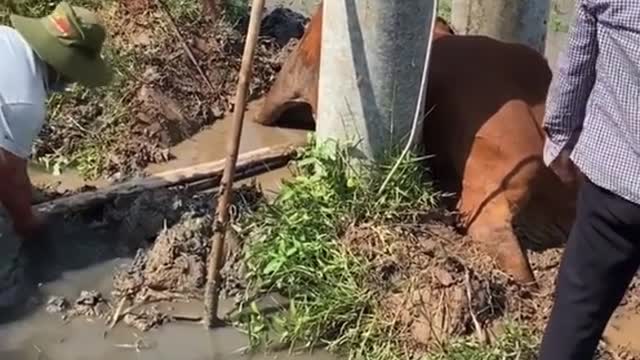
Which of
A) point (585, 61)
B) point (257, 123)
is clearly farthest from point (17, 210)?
point (585, 61)

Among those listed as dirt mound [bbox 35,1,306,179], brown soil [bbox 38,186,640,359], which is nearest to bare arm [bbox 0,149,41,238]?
brown soil [bbox 38,186,640,359]

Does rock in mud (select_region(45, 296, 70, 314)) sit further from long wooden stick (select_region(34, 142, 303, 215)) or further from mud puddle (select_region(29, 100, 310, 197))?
mud puddle (select_region(29, 100, 310, 197))

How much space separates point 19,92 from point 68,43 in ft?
0.91

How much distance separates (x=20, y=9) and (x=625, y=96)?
4.56 m

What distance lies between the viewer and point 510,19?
6.42 metres

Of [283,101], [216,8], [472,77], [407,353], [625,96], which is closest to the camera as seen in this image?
[625,96]

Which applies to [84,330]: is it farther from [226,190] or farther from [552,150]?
A: [552,150]

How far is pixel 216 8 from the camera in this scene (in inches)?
281

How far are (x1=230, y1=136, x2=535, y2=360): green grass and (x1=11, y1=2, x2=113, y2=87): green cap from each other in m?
0.92

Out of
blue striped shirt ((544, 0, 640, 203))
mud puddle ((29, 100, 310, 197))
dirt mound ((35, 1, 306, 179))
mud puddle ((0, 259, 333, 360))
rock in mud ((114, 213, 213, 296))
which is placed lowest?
mud puddle ((0, 259, 333, 360))

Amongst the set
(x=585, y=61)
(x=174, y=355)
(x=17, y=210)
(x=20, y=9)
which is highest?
(x=585, y=61)

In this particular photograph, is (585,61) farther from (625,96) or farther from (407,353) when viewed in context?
(407,353)

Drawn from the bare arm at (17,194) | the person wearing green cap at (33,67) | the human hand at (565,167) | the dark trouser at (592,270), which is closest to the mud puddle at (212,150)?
the bare arm at (17,194)

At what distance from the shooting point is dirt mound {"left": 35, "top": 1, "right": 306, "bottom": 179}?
617 centimetres
